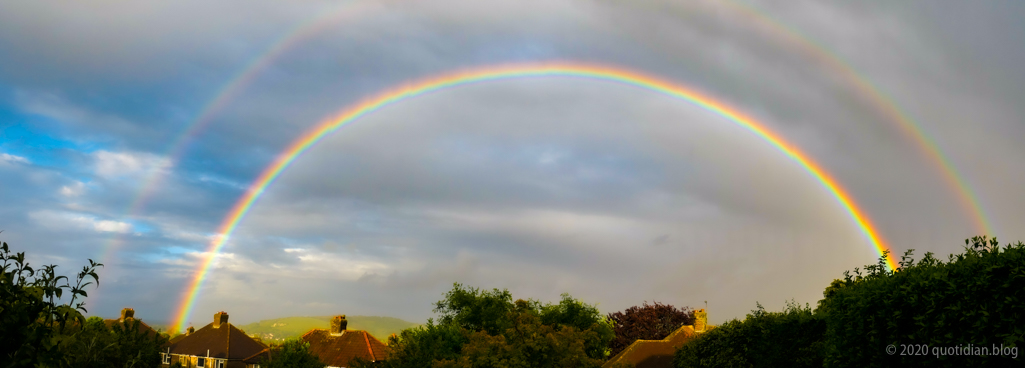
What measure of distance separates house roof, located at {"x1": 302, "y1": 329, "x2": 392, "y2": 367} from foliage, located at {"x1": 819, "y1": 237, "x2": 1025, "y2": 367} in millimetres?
61975

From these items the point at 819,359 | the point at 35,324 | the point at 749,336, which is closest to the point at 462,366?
the point at 749,336

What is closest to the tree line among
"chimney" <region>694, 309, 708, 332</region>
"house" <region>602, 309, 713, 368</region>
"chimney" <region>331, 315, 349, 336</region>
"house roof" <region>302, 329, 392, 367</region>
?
"house" <region>602, 309, 713, 368</region>

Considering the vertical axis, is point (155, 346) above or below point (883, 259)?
below

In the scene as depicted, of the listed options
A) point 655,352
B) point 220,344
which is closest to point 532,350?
point 655,352

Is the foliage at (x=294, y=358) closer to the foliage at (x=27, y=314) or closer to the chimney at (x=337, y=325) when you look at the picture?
the chimney at (x=337, y=325)

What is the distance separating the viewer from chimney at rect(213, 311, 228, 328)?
84.1 metres

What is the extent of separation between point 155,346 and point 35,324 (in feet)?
107

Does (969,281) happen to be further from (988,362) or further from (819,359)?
(819,359)

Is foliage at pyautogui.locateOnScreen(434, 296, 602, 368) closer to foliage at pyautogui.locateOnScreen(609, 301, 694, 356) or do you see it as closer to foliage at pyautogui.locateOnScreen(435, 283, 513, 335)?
foliage at pyautogui.locateOnScreen(435, 283, 513, 335)

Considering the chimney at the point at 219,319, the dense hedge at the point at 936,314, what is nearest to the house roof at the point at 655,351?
the dense hedge at the point at 936,314

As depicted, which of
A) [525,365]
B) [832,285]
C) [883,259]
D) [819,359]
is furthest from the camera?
[832,285]

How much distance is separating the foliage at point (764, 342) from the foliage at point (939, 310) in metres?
6.24

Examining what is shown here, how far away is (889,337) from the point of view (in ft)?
62.2

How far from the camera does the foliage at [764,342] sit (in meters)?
27.5
